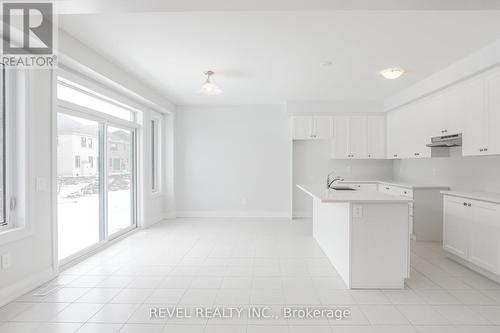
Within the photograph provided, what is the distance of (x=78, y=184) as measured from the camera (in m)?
3.77

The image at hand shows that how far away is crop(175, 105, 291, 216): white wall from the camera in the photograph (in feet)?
21.3

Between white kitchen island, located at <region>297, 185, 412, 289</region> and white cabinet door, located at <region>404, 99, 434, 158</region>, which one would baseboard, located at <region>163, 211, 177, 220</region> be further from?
white cabinet door, located at <region>404, 99, 434, 158</region>

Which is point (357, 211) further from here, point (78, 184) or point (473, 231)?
point (78, 184)

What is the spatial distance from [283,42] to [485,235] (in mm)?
3059

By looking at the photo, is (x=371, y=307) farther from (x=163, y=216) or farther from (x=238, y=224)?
(x=163, y=216)

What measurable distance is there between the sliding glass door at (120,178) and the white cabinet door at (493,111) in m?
5.12

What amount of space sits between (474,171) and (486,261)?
1.55 metres

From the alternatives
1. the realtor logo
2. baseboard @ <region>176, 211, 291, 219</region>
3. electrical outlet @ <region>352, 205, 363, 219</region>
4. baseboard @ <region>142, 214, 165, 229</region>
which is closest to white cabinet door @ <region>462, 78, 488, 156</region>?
electrical outlet @ <region>352, 205, 363, 219</region>

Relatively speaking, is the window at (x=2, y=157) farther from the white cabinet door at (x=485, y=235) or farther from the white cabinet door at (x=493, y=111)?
the white cabinet door at (x=493, y=111)

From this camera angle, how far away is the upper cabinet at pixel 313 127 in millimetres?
6141

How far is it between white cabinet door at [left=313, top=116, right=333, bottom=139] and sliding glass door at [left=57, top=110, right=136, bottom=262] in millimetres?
3720

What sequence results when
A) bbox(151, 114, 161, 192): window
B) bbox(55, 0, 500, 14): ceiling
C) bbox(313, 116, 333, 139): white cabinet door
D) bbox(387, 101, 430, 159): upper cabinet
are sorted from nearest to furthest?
bbox(55, 0, 500, 14): ceiling → bbox(387, 101, 430, 159): upper cabinet → bbox(313, 116, 333, 139): white cabinet door → bbox(151, 114, 161, 192): window

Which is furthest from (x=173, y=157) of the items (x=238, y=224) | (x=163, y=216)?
(x=238, y=224)

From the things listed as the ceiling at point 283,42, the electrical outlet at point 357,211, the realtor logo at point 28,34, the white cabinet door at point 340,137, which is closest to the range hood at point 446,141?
the ceiling at point 283,42
